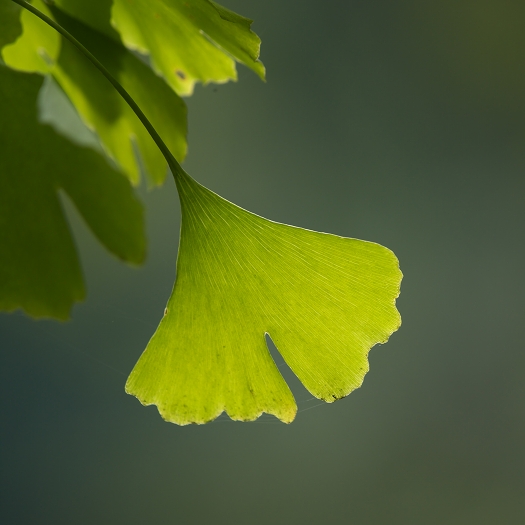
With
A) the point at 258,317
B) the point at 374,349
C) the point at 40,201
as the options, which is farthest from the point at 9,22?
the point at 374,349

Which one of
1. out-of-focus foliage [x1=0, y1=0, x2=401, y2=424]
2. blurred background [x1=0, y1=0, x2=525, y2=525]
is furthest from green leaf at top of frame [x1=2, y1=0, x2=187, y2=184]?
blurred background [x1=0, y1=0, x2=525, y2=525]

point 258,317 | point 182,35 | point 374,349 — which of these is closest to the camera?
point 258,317

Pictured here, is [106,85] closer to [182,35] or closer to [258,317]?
[182,35]

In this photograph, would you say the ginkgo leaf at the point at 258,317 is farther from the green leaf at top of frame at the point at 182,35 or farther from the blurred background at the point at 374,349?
the blurred background at the point at 374,349

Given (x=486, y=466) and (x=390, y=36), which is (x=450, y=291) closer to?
(x=486, y=466)

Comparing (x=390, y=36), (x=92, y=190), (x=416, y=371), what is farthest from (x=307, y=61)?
(x=416, y=371)

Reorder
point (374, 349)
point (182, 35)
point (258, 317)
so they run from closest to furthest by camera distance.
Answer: point (258, 317), point (182, 35), point (374, 349)
